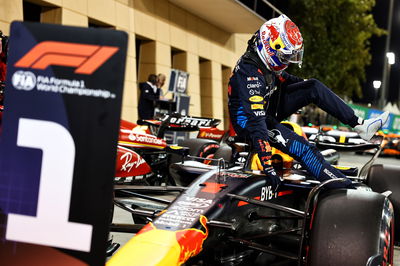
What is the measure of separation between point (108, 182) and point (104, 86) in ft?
1.08

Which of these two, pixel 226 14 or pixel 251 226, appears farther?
pixel 226 14

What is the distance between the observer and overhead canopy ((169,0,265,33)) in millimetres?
20453

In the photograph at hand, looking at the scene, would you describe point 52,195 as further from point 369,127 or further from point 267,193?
point 369,127

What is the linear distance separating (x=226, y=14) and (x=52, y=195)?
2062cm

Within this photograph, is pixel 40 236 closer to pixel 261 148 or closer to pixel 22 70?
pixel 22 70

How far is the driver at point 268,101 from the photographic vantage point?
4.36m

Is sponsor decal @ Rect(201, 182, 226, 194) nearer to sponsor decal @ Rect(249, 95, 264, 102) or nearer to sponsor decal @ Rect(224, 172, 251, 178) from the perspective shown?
sponsor decal @ Rect(224, 172, 251, 178)

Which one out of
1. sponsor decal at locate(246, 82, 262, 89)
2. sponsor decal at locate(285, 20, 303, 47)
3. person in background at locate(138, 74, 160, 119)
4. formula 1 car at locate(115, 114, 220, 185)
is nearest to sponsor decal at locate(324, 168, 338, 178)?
sponsor decal at locate(246, 82, 262, 89)

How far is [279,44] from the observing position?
14.8 feet

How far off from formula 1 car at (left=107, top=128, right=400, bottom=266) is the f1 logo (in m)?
1.18

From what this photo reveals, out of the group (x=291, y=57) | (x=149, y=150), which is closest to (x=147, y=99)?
(x=149, y=150)

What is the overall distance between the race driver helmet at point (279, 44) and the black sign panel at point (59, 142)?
249 cm

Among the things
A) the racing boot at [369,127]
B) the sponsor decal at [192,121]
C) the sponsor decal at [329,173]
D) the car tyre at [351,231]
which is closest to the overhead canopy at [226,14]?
the sponsor decal at [192,121]

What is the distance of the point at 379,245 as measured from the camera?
11.1ft
